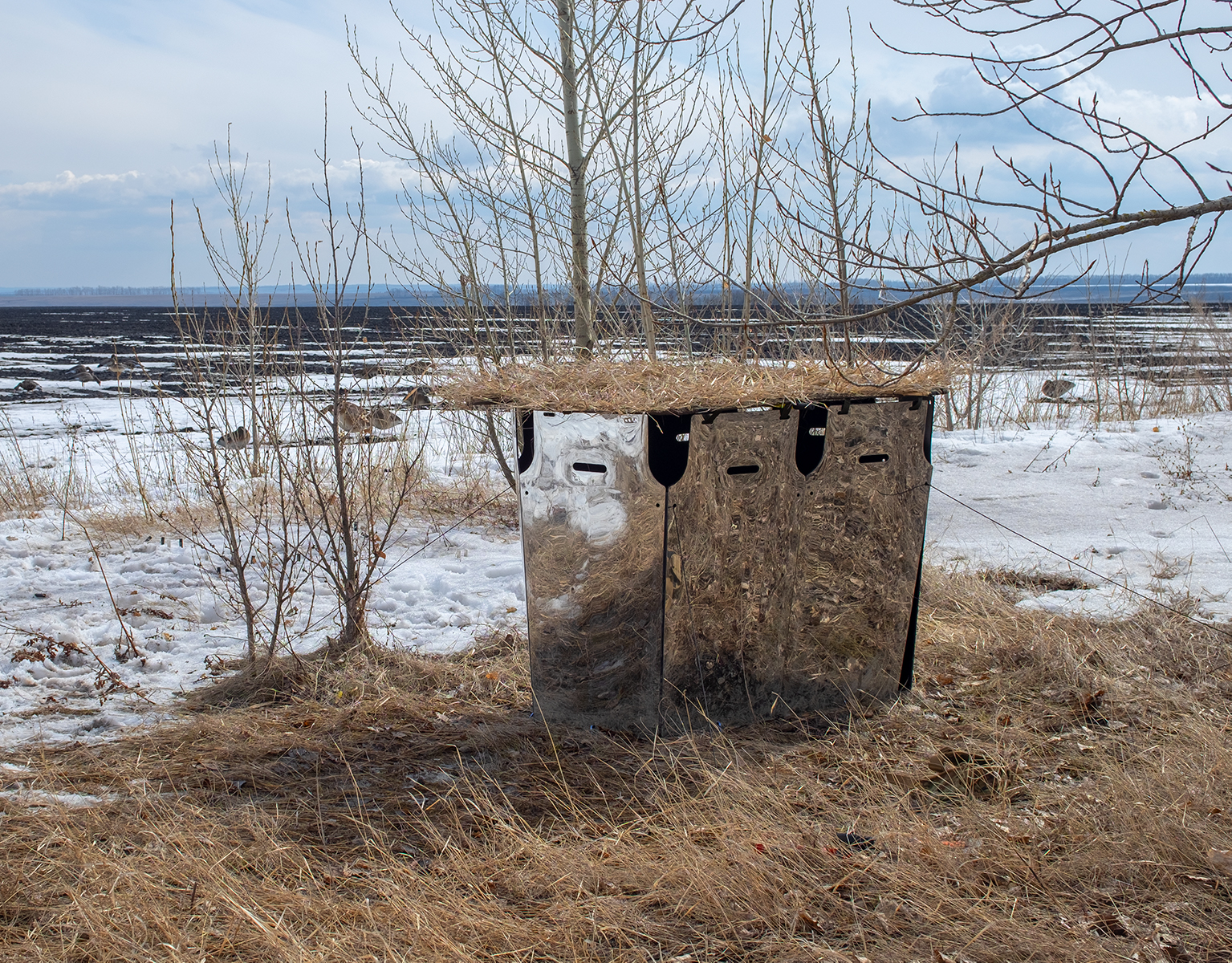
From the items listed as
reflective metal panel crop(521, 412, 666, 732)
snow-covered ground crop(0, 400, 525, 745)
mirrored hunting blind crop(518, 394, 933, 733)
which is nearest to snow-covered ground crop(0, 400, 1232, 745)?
snow-covered ground crop(0, 400, 525, 745)

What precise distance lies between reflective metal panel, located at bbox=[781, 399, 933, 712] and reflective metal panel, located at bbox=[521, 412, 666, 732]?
0.58 meters

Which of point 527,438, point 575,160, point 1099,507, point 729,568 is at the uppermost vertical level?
point 575,160

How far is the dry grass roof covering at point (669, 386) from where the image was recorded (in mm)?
2945

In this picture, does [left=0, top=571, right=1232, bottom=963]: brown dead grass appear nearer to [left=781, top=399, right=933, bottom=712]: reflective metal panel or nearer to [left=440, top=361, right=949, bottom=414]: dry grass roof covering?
[left=781, top=399, right=933, bottom=712]: reflective metal panel

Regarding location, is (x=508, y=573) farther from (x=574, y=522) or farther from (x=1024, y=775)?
(x=1024, y=775)

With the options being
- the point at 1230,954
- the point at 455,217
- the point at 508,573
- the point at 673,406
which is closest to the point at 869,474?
the point at 673,406

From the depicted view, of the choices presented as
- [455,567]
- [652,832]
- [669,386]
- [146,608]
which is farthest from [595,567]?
[146,608]

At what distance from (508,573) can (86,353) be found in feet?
103

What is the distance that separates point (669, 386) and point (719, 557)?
614 millimetres

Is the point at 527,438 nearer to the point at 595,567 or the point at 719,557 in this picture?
the point at 595,567

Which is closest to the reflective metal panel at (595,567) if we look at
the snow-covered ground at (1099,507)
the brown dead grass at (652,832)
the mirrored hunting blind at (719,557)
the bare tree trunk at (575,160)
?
the mirrored hunting blind at (719,557)

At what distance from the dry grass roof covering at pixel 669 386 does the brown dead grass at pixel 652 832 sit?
46.1 inches

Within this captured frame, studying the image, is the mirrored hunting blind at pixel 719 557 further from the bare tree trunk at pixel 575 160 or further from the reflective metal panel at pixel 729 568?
the bare tree trunk at pixel 575 160

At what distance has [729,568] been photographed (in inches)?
123
